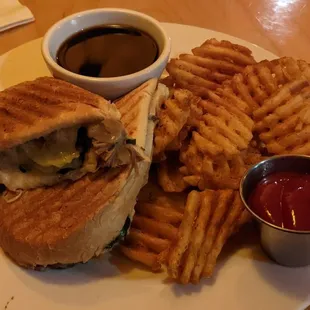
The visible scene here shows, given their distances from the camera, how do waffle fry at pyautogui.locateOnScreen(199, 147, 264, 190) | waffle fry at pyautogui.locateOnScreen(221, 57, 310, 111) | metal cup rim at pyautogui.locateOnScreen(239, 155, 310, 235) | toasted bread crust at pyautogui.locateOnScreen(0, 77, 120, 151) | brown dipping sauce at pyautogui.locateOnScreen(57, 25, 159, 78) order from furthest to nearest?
brown dipping sauce at pyautogui.locateOnScreen(57, 25, 159, 78) → waffle fry at pyautogui.locateOnScreen(221, 57, 310, 111) → waffle fry at pyautogui.locateOnScreen(199, 147, 264, 190) → toasted bread crust at pyautogui.locateOnScreen(0, 77, 120, 151) → metal cup rim at pyautogui.locateOnScreen(239, 155, 310, 235)

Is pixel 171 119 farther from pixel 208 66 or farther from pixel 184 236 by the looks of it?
pixel 184 236

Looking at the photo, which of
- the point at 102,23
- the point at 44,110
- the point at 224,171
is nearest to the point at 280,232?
the point at 224,171

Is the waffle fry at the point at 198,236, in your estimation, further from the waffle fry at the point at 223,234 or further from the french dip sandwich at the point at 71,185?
the french dip sandwich at the point at 71,185

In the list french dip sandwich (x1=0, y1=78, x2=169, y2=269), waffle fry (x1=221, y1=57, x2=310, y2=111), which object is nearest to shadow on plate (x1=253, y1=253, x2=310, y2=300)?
french dip sandwich (x1=0, y1=78, x2=169, y2=269)

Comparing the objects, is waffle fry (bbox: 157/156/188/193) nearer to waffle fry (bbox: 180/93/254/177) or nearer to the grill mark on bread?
waffle fry (bbox: 180/93/254/177)

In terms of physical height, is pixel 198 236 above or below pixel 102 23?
below

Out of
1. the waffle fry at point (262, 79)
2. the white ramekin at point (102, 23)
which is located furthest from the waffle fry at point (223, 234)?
the white ramekin at point (102, 23)

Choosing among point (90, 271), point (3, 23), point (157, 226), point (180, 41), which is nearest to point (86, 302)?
point (90, 271)
